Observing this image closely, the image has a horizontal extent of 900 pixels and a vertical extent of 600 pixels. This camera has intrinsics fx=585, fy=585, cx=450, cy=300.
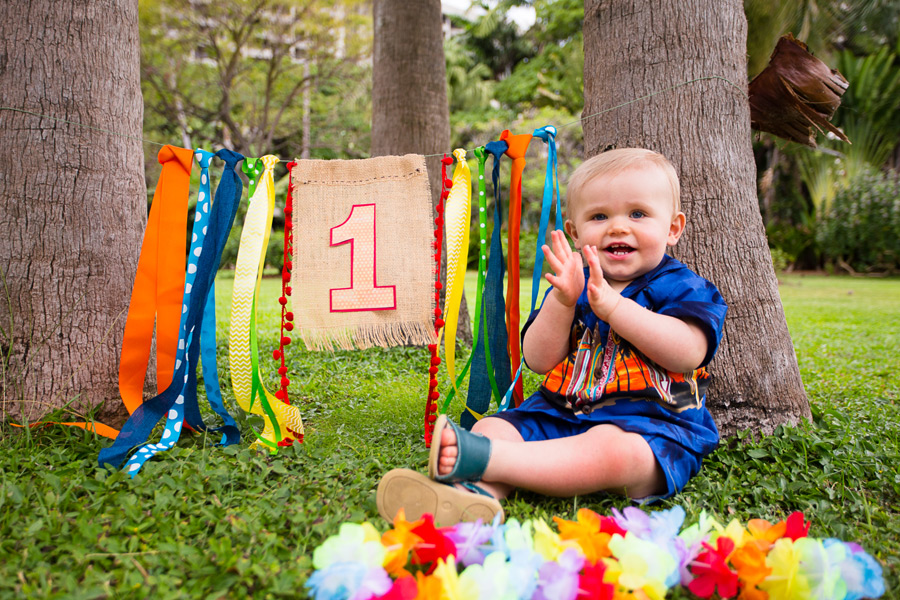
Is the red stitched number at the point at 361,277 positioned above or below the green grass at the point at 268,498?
above

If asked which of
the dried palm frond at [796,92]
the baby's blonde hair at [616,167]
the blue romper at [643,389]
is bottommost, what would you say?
the blue romper at [643,389]

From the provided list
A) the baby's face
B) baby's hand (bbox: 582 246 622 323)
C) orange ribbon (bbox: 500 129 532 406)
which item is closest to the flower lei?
baby's hand (bbox: 582 246 622 323)

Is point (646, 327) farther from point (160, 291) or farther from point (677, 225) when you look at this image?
point (160, 291)

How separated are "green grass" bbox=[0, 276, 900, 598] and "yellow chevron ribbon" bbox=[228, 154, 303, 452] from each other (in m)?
0.12

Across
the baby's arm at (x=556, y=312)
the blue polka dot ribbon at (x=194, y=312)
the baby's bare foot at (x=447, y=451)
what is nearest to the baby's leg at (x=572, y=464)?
the baby's bare foot at (x=447, y=451)

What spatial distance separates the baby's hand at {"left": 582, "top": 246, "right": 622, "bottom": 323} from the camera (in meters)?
1.66

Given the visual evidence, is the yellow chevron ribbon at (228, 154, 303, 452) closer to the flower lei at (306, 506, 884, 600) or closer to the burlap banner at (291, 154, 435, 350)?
the burlap banner at (291, 154, 435, 350)

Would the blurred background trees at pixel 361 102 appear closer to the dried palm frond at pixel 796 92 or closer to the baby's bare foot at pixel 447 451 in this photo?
the dried palm frond at pixel 796 92

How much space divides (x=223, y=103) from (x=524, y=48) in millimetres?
15714

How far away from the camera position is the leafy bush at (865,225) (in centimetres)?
1413

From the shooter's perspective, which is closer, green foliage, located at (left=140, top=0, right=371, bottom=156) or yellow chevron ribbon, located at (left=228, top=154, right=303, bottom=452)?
yellow chevron ribbon, located at (left=228, top=154, right=303, bottom=452)

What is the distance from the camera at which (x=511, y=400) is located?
224 centimetres

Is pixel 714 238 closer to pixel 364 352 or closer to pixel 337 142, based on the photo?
pixel 364 352

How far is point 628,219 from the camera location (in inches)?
72.5
